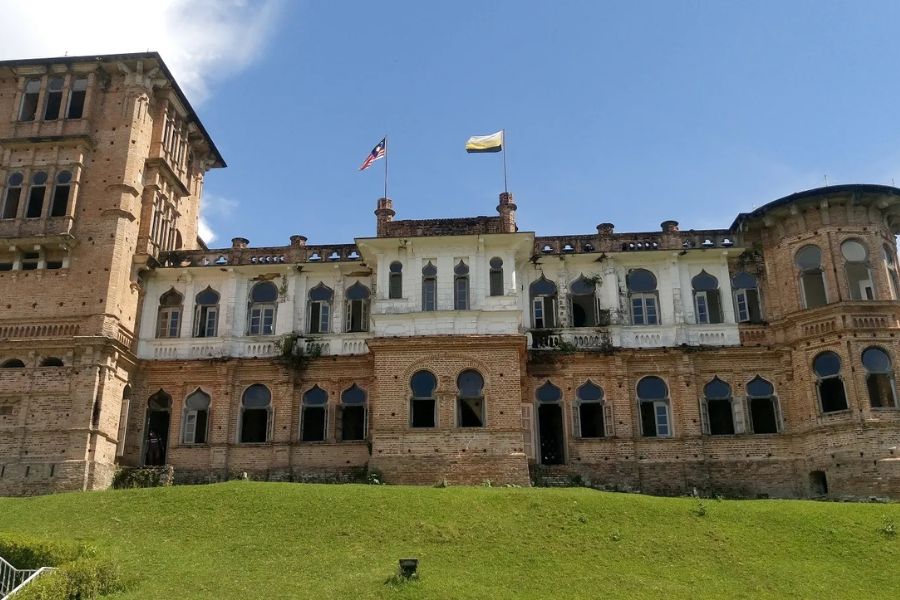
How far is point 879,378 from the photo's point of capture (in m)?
30.7

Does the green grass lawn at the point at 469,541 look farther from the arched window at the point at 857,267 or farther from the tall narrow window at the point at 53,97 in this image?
the tall narrow window at the point at 53,97

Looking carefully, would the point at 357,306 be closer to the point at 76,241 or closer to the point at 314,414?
the point at 314,414

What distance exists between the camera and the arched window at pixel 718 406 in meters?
33.0

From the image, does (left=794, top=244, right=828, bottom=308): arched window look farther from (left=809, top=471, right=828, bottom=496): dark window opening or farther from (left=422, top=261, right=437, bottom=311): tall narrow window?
(left=422, top=261, right=437, bottom=311): tall narrow window

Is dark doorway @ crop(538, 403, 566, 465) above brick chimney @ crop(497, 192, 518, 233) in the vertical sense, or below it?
below

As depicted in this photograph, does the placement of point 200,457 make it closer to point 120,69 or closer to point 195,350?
point 195,350

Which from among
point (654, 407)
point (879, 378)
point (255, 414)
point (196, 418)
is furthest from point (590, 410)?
point (196, 418)

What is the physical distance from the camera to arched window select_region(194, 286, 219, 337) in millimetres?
35844

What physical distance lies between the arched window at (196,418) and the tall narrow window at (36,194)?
9615 mm

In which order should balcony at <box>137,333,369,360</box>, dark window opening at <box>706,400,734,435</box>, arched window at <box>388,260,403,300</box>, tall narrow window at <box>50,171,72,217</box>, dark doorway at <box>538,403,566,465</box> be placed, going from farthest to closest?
balcony at <box>137,333,369,360</box>
tall narrow window at <box>50,171,72,217</box>
arched window at <box>388,260,403,300</box>
dark doorway at <box>538,403,566,465</box>
dark window opening at <box>706,400,734,435</box>

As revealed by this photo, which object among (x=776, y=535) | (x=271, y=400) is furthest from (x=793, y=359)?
(x=271, y=400)

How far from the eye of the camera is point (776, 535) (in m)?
21.7

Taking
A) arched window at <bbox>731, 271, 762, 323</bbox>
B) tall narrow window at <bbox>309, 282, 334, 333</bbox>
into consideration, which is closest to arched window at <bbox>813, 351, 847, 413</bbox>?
arched window at <bbox>731, 271, 762, 323</bbox>

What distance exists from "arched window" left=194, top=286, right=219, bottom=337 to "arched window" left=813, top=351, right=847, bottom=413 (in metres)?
23.4
